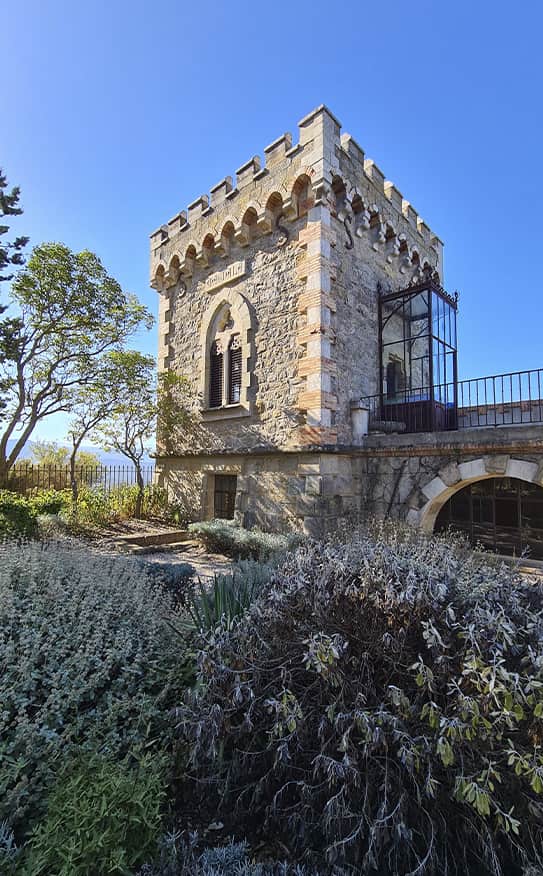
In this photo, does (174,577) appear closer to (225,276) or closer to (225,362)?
(225,362)

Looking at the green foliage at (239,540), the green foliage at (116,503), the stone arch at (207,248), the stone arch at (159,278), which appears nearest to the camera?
the green foliage at (239,540)

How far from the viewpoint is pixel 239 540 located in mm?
7707

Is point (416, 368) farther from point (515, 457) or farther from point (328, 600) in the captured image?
point (328, 600)

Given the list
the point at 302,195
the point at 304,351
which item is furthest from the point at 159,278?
the point at 304,351

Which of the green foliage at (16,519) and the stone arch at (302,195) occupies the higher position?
the stone arch at (302,195)

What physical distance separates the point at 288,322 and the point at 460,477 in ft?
15.1

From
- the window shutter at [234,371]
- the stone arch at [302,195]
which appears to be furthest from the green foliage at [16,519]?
the stone arch at [302,195]

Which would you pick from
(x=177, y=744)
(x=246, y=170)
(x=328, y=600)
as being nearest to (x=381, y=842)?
(x=328, y=600)

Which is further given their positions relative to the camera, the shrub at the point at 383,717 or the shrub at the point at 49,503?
the shrub at the point at 49,503

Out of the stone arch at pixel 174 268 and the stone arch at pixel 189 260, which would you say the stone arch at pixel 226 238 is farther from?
the stone arch at pixel 174 268

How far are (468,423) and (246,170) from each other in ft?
27.5

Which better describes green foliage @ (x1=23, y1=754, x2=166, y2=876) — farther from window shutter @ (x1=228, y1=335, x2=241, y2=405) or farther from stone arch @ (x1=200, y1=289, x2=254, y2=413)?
window shutter @ (x1=228, y1=335, x2=241, y2=405)

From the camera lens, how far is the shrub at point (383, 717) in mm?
1551

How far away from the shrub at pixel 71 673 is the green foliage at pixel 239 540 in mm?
3871
